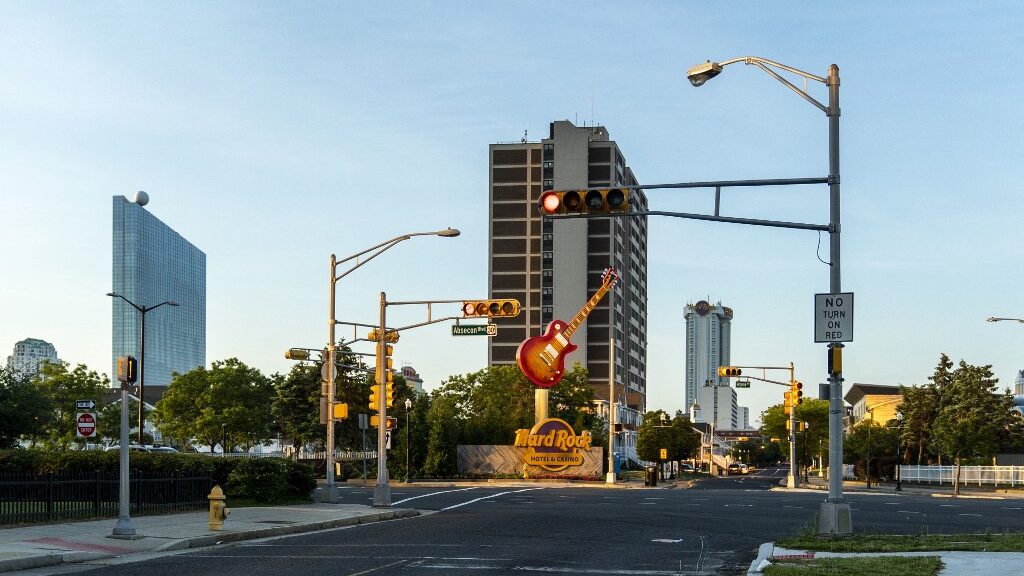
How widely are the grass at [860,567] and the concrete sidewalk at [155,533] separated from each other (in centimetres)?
1227

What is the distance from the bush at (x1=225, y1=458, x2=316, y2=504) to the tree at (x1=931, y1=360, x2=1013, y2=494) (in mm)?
36667

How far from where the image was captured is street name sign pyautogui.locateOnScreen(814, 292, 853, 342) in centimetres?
2211

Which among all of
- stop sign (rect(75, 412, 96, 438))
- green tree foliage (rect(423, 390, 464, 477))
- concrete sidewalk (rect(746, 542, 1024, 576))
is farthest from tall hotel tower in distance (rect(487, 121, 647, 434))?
concrete sidewalk (rect(746, 542, 1024, 576))

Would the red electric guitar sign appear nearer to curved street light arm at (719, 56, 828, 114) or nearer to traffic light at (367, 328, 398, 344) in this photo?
traffic light at (367, 328, 398, 344)

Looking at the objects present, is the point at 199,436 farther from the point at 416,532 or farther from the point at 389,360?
the point at 416,532

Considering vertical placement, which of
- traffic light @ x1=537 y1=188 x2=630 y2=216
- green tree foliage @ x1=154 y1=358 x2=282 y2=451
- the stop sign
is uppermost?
traffic light @ x1=537 y1=188 x2=630 y2=216

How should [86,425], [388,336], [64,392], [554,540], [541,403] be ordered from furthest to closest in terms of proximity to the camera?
[64,392]
[541,403]
[388,336]
[86,425]
[554,540]

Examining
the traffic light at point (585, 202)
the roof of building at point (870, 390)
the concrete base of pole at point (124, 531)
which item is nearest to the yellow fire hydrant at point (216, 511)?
the concrete base of pole at point (124, 531)

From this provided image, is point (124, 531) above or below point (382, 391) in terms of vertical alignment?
below

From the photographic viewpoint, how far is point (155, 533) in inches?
969

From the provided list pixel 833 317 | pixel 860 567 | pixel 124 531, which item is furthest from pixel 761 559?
pixel 124 531

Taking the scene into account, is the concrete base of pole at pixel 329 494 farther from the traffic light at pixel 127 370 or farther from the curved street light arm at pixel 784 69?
the curved street light arm at pixel 784 69

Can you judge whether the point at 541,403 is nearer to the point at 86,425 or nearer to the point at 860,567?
the point at 86,425

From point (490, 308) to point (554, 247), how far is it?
125 m
